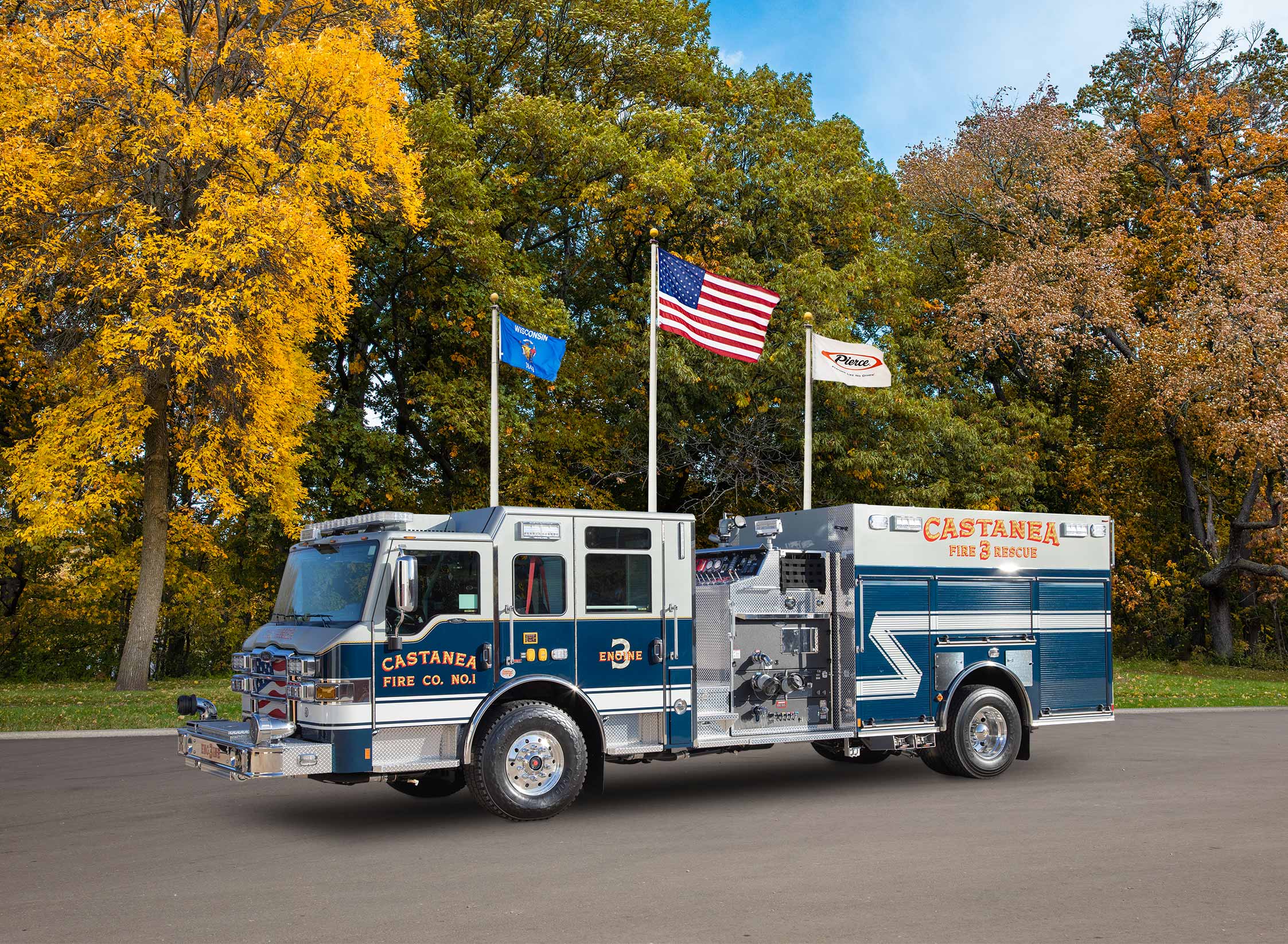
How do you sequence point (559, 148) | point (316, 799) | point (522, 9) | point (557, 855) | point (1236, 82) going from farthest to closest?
point (1236, 82) → point (522, 9) → point (559, 148) → point (316, 799) → point (557, 855)

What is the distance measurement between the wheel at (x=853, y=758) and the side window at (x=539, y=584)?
398 cm

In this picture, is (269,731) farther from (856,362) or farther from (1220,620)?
(1220,620)

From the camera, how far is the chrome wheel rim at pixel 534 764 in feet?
33.4

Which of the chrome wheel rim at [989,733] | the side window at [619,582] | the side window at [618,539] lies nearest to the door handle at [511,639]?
the side window at [619,582]

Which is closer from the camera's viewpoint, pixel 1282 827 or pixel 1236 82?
pixel 1282 827

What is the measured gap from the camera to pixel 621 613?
10875 mm

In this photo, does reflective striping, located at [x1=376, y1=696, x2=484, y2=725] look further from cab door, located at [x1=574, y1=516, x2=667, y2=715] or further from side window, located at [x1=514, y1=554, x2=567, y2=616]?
cab door, located at [x1=574, y1=516, x2=667, y2=715]

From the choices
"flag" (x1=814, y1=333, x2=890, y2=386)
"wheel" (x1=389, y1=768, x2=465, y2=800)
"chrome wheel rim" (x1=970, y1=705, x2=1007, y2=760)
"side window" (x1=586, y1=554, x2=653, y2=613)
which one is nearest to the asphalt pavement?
"wheel" (x1=389, y1=768, x2=465, y2=800)

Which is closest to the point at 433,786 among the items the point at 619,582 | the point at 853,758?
the point at 619,582

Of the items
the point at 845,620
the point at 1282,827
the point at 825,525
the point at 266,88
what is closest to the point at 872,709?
the point at 845,620

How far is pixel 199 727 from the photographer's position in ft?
34.1

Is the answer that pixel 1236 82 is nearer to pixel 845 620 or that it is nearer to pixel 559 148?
pixel 559 148

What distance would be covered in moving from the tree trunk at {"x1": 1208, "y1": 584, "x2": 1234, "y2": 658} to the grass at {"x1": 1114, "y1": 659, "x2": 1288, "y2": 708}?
1142mm

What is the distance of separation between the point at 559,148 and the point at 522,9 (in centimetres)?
511
